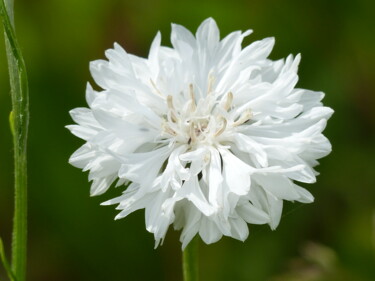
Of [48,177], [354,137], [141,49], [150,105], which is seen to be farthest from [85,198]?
[150,105]

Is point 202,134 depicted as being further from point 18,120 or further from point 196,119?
point 18,120

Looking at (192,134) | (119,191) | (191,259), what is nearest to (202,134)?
(192,134)

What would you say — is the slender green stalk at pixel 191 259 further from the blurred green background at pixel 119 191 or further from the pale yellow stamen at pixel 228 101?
the blurred green background at pixel 119 191

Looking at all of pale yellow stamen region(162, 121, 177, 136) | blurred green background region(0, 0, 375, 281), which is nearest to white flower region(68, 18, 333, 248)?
pale yellow stamen region(162, 121, 177, 136)

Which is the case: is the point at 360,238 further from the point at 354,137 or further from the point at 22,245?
the point at 22,245

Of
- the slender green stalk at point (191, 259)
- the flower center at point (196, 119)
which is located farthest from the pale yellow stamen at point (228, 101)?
the slender green stalk at point (191, 259)
